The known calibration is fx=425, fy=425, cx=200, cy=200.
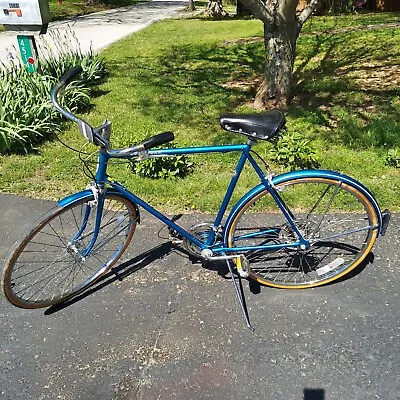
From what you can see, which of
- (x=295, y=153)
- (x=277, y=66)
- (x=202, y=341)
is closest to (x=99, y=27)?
(x=277, y=66)

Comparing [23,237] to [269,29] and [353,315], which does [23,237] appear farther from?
[269,29]

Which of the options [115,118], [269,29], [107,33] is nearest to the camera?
[269,29]

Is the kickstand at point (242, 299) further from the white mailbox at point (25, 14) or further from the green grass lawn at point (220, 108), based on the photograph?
the white mailbox at point (25, 14)

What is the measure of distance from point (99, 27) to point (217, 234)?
43.1 ft

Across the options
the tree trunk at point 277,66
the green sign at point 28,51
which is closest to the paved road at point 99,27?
the green sign at point 28,51

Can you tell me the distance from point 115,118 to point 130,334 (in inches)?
156

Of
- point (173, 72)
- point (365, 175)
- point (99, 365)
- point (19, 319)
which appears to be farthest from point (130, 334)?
point (173, 72)

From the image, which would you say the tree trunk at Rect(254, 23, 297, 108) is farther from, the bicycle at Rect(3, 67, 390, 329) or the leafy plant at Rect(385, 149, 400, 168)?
the bicycle at Rect(3, 67, 390, 329)

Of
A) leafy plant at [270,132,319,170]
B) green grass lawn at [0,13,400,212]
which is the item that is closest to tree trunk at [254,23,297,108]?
green grass lawn at [0,13,400,212]

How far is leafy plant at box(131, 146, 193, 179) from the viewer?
13.6ft

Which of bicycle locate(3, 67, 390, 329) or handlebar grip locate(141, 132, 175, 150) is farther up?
handlebar grip locate(141, 132, 175, 150)

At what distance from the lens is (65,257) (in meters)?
3.04

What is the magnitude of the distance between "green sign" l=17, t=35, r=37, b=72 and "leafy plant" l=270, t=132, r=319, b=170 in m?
3.61

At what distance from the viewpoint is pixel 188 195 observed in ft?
12.8
